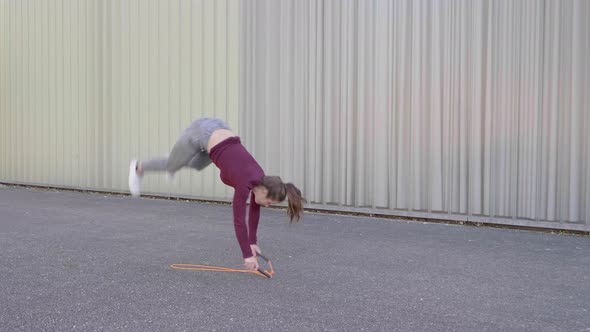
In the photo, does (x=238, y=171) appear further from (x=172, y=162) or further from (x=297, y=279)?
(x=172, y=162)

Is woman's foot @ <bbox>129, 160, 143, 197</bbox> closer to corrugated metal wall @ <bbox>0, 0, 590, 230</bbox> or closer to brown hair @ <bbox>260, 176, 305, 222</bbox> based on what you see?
brown hair @ <bbox>260, 176, 305, 222</bbox>

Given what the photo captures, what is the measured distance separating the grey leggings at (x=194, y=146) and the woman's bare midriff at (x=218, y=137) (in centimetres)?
5

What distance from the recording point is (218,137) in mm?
4430

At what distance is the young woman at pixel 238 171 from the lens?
149 inches

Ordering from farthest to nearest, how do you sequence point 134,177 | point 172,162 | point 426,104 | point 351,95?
point 351,95, point 426,104, point 134,177, point 172,162

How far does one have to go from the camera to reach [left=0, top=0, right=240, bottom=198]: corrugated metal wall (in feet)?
29.9

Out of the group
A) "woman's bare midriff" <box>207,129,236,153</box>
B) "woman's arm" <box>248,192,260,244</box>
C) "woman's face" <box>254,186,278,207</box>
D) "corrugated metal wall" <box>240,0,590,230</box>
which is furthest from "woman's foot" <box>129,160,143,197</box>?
"corrugated metal wall" <box>240,0,590,230</box>

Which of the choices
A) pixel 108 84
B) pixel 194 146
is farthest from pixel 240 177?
pixel 108 84

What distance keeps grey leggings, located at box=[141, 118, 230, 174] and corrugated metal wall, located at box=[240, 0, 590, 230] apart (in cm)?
336

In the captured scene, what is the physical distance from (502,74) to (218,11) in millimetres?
4728

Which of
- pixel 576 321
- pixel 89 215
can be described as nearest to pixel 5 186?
pixel 89 215

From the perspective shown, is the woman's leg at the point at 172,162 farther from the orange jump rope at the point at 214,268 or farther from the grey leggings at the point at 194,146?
the orange jump rope at the point at 214,268

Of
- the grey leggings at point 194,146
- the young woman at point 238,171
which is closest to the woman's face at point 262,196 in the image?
the young woman at point 238,171

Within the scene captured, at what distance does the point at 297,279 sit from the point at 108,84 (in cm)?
768
